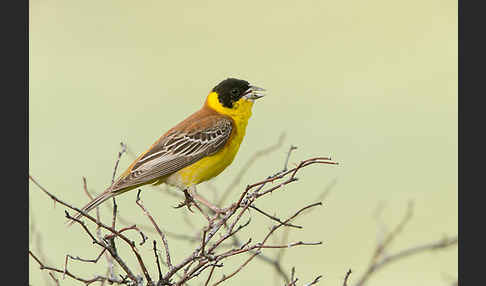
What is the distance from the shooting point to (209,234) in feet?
8.98

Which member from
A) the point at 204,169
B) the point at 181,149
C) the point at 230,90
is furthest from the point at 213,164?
the point at 230,90

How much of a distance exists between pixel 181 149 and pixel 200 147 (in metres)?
0.16

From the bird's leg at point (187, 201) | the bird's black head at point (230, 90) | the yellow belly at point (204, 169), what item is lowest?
the bird's leg at point (187, 201)

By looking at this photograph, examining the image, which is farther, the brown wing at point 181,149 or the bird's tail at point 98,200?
the brown wing at point 181,149

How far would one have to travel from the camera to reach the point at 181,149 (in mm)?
4512

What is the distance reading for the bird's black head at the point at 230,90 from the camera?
15.0ft

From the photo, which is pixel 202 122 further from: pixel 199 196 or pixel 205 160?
pixel 199 196

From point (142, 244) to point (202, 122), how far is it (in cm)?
224

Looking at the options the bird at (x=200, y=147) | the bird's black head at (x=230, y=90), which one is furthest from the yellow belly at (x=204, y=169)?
the bird's black head at (x=230, y=90)

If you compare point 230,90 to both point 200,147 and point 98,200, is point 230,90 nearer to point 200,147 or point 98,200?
point 200,147

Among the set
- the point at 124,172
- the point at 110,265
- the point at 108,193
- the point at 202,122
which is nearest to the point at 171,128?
the point at 202,122

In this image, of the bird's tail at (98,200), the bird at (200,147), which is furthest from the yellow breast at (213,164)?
the bird's tail at (98,200)

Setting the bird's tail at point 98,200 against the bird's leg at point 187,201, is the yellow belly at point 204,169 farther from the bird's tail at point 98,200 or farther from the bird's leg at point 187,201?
the bird's tail at point 98,200

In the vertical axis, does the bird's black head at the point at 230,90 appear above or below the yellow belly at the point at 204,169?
above
